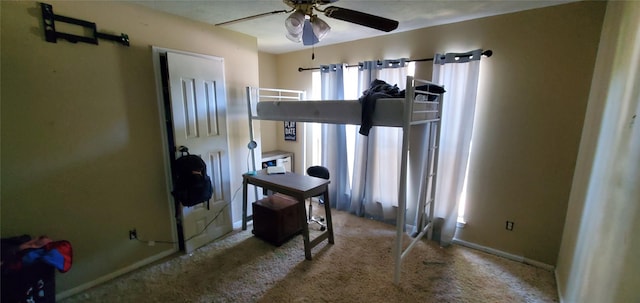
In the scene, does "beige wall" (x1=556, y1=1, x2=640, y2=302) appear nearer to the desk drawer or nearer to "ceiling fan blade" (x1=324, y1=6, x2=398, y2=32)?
"ceiling fan blade" (x1=324, y1=6, x2=398, y2=32)

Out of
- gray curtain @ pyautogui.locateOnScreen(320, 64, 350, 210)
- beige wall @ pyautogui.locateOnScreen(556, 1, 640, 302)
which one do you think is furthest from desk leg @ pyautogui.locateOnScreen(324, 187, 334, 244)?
beige wall @ pyautogui.locateOnScreen(556, 1, 640, 302)

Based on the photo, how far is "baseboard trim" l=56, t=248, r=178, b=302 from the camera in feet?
6.27

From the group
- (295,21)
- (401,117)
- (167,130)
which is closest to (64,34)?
(167,130)

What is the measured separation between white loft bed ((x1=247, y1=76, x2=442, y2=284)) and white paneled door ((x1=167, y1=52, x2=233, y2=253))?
0.38 metres

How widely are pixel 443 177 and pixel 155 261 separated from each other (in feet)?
10.0

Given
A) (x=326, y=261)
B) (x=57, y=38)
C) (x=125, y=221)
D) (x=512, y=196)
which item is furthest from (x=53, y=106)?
(x=512, y=196)

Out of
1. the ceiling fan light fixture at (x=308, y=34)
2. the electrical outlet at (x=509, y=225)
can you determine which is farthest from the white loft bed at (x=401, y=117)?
the electrical outlet at (x=509, y=225)

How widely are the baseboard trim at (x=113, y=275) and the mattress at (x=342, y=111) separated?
173cm

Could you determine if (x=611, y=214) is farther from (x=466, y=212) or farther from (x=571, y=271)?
(x=466, y=212)

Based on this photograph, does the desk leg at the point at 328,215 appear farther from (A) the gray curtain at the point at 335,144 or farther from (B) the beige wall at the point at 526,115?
(B) the beige wall at the point at 526,115

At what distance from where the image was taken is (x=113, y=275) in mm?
2133

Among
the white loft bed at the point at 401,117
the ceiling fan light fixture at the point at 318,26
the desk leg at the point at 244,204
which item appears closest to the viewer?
the ceiling fan light fixture at the point at 318,26

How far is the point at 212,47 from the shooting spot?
8.53 feet

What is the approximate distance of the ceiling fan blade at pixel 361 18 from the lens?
1.49 m
